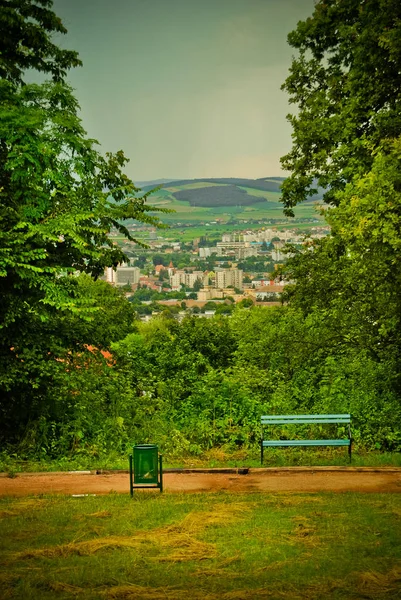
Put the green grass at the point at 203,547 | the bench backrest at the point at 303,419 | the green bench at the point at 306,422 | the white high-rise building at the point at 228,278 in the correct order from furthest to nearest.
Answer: the white high-rise building at the point at 228,278 < the bench backrest at the point at 303,419 < the green bench at the point at 306,422 < the green grass at the point at 203,547

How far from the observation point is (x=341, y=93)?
21.0 meters

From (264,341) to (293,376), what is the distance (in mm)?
1179

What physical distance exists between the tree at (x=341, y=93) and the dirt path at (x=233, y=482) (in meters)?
9.05

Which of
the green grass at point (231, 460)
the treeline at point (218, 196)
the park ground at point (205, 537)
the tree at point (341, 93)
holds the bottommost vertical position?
the green grass at point (231, 460)

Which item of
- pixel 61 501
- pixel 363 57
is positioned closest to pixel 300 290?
pixel 363 57

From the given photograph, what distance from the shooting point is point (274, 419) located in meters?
12.3

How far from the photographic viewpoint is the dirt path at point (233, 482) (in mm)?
10250

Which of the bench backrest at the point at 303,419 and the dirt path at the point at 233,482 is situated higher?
the bench backrest at the point at 303,419

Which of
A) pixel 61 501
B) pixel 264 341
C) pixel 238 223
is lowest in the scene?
pixel 61 501

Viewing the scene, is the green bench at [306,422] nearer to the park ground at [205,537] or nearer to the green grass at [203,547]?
the park ground at [205,537]

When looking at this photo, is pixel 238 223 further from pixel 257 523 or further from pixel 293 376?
pixel 257 523

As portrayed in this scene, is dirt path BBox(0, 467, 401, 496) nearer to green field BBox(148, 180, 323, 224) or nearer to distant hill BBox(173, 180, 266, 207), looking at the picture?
green field BBox(148, 180, 323, 224)

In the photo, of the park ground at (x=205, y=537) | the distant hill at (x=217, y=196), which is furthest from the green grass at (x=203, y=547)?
the distant hill at (x=217, y=196)

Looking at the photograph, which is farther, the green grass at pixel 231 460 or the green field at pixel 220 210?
the green field at pixel 220 210
